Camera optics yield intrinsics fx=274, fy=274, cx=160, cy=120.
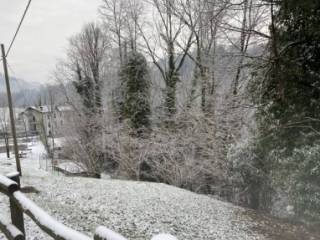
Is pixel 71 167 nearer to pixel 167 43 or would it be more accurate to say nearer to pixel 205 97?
pixel 167 43

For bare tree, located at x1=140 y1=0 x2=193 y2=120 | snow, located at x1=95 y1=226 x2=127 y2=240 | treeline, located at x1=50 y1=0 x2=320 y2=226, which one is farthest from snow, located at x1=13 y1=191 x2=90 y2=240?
bare tree, located at x1=140 y1=0 x2=193 y2=120

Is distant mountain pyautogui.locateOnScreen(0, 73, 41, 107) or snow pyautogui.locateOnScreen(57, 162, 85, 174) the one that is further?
snow pyautogui.locateOnScreen(57, 162, 85, 174)

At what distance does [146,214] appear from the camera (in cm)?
650

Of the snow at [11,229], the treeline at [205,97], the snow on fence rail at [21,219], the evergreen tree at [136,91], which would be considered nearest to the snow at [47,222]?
Answer: the snow on fence rail at [21,219]

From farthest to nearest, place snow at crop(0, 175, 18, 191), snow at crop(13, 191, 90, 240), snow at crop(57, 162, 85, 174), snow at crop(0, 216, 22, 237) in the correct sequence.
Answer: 1. snow at crop(57, 162, 85, 174)
2. snow at crop(0, 175, 18, 191)
3. snow at crop(0, 216, 22, 237)
4. snow at crop(13, 191, 90, 240)

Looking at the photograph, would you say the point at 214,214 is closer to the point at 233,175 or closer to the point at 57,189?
the point at 233,175

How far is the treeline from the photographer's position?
20.1ft

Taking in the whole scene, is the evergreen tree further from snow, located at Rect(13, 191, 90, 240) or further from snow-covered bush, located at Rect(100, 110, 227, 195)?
snow, located at Rect(13, 191, 90, 240)

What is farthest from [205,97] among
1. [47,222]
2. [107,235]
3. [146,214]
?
[107,235]

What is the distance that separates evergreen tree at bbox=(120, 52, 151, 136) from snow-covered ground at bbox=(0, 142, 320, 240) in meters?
7.97

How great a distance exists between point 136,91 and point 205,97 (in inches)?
227

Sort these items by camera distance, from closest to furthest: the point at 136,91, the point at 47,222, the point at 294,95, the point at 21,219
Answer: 1. the point at 47,222
2. the point at 21,219
3. the point at 294,95
4. the point at 136,91

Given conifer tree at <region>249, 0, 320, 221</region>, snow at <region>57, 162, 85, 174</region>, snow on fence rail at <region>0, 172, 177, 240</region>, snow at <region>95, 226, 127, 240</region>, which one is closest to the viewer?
snow at <region>95, 226, 127, 240</region>

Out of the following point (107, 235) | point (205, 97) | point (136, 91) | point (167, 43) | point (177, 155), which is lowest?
point (177, 155)
